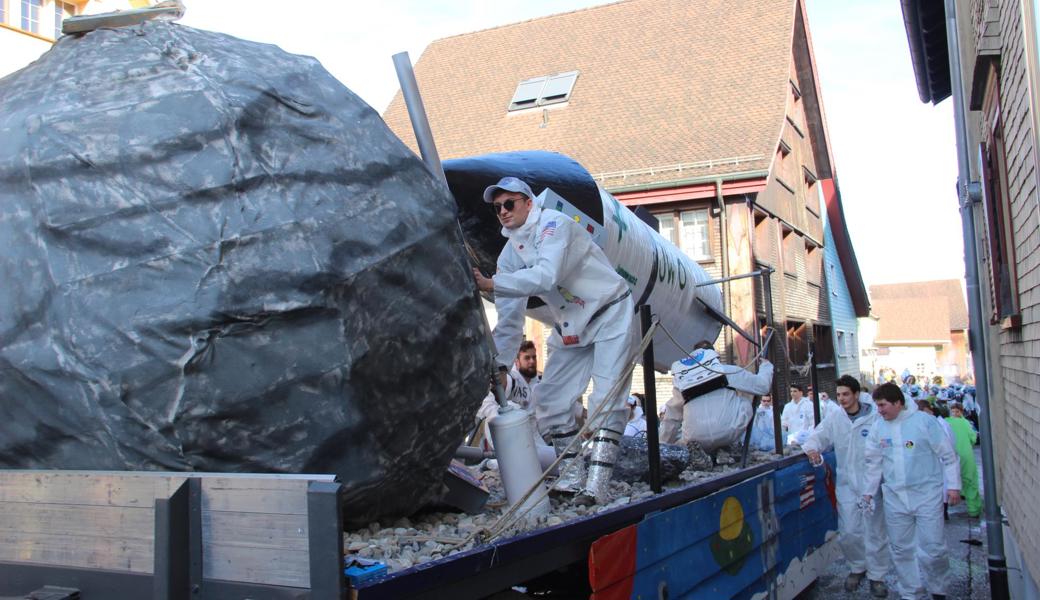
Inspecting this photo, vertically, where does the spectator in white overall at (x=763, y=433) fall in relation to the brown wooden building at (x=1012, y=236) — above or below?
below

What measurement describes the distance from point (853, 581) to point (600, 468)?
5.03 metres

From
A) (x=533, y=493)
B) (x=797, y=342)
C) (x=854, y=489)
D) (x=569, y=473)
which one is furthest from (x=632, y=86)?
(x=533, y=493)

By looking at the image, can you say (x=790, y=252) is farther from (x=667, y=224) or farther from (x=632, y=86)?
(x=632, y=86)

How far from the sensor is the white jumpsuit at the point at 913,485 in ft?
23.1

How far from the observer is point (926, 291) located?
94.8m

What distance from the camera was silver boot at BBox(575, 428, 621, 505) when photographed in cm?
392

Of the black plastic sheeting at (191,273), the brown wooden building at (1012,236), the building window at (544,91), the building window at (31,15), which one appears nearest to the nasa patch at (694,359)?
the brown wooden building at (1012,236)

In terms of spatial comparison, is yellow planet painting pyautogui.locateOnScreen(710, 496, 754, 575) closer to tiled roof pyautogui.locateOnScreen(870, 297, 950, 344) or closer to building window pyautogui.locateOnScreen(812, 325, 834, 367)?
building window pyautogui.locateOnScreen(812, 325, 834, 367)

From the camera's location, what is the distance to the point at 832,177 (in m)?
25.7

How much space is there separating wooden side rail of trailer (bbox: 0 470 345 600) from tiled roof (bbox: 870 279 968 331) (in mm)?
92428

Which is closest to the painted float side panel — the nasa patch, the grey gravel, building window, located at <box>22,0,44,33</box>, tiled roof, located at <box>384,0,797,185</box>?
the grey gravel

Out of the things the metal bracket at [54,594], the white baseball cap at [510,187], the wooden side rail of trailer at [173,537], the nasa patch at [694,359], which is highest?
the white baseball cap at [510,187]

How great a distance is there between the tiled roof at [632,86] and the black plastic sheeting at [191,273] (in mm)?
14643

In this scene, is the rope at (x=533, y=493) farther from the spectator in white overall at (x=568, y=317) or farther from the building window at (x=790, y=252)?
the building window at (x=790, y=252)
